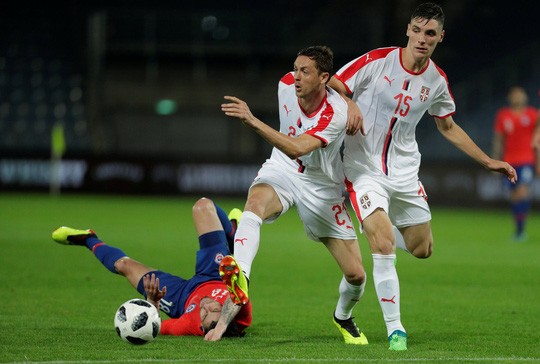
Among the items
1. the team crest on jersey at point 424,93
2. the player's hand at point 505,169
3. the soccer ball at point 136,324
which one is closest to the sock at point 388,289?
the player's hand at point 505,169

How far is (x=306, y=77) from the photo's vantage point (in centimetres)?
655

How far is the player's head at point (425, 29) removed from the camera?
664 cm

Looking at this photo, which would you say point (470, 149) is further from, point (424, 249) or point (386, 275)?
point (386, 275)

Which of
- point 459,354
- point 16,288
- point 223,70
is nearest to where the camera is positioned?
point 459,354

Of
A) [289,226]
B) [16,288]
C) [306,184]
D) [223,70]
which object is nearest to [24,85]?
[223,70]

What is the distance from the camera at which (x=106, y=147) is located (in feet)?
86.0

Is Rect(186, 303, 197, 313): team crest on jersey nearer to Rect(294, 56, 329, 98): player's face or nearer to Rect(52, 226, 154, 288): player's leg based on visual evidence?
Rect(52, 226, 154, 288): player's leg

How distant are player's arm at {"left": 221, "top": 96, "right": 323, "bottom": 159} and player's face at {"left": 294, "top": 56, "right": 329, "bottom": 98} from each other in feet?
1.22

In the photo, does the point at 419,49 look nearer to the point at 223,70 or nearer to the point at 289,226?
the point at 289,226

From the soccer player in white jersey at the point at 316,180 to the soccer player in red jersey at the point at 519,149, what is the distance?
28.6 feet

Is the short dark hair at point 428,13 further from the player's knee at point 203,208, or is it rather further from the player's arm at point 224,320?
the player's arm at point 224,320

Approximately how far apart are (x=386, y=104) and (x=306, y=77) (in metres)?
0.75

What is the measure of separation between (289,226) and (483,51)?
477 inches

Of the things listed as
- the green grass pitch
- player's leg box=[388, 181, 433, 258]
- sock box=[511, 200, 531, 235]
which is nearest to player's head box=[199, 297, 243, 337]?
the green grass pitch
